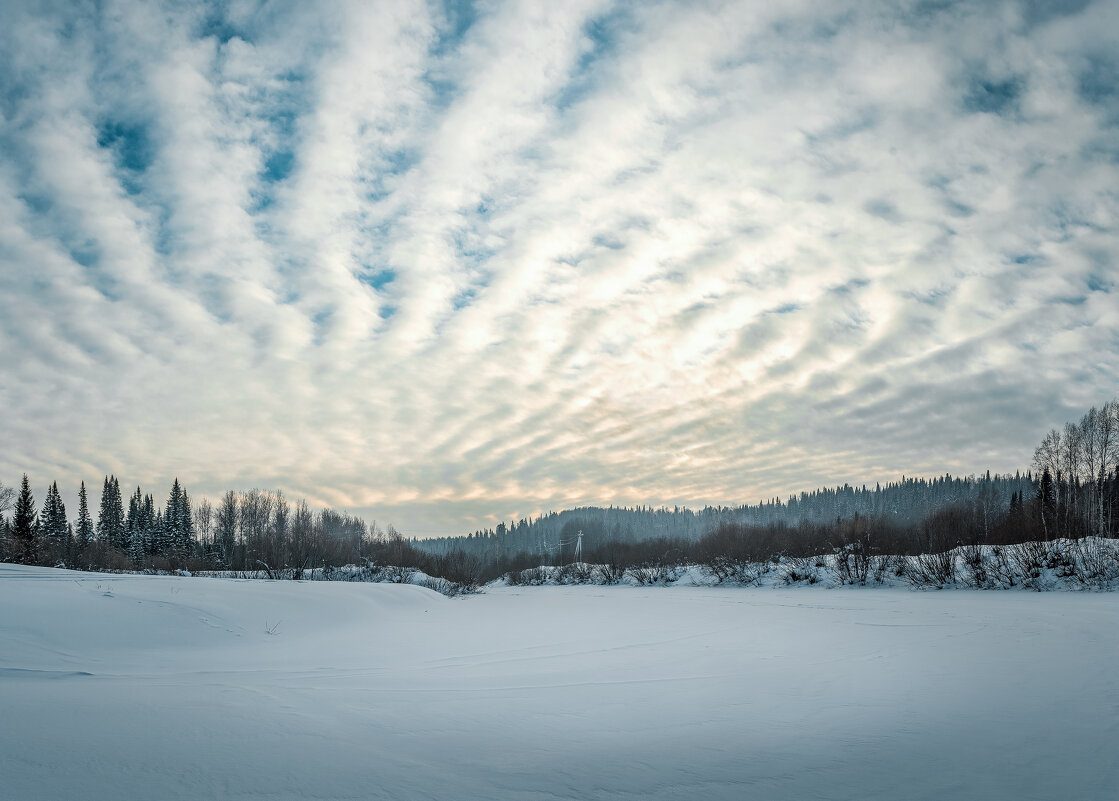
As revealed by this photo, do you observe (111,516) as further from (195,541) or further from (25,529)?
(25,529)

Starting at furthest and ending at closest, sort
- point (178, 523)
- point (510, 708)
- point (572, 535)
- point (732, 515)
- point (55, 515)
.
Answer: point (732, 515) → point (572, 535) → point (178, 523) → point (55, 515) → point (510, 708)

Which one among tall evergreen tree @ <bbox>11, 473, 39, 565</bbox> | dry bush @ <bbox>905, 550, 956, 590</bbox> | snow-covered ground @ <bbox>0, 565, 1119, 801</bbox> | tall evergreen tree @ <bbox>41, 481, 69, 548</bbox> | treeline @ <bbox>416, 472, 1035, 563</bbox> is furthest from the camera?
treeline @ <bbox>416, 472, 1035, 563</bbox>

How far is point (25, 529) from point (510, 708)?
60.9 m

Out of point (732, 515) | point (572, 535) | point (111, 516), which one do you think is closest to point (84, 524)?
point (111, 516)

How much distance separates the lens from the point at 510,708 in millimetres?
5484

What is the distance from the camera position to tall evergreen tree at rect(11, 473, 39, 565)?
4197 centimetres

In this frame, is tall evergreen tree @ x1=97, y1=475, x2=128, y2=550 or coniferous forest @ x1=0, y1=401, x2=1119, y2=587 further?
tall evergreen tree @ x1=97, y1=475, x2=128, y2=550

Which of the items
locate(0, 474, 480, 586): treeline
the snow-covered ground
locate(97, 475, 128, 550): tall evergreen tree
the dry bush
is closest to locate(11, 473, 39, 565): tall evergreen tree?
locate(0, 474, 480, 586): treeline

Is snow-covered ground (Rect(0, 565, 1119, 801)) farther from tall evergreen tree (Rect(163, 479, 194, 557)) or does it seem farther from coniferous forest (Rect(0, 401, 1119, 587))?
tall evergreen tree (Rect(163, 479, 194, 557))

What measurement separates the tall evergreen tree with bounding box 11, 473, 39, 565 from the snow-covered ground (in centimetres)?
3977

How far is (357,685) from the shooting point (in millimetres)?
6215

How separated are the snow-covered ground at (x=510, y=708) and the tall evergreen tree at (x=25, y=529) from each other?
3977 cm

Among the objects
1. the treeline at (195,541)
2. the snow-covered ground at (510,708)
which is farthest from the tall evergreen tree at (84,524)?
the snow-covered ground at (510,708)

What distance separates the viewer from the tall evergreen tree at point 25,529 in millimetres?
41969
